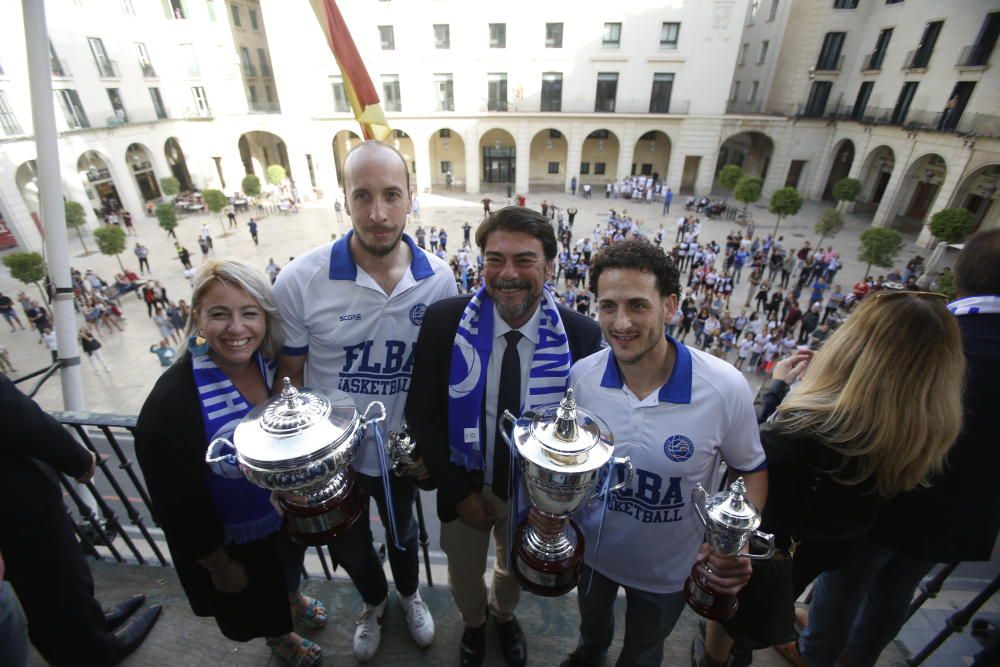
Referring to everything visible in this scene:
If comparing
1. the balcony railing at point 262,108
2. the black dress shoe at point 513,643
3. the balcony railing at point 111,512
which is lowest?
the black dress shoe at point 513,643

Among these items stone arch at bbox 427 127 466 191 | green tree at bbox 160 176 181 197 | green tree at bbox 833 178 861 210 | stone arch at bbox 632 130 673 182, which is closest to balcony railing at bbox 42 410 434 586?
green tree at bbox 833 178 861 210

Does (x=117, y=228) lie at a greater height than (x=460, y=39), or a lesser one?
lesser

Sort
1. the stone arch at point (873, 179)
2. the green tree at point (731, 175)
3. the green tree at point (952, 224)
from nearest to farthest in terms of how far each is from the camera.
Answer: the green tree at point (952, 224)
the green tree at point (731, 175)
the stone arch at point (873, 179)

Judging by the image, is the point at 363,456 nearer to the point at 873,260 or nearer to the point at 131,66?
the point at 873,260

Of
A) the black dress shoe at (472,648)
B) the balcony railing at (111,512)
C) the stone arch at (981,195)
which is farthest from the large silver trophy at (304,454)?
the stone arch at (981,195)

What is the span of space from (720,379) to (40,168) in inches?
237

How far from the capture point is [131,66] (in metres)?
27.5

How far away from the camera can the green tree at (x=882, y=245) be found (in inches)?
614

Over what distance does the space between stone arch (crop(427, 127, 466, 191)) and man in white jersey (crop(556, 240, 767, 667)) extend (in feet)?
113

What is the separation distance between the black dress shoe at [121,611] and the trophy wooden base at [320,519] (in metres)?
1.78

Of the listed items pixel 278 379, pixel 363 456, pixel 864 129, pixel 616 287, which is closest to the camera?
pixel 616 287

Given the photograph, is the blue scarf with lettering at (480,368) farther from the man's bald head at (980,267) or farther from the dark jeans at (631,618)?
the man's bald head at (980,267)

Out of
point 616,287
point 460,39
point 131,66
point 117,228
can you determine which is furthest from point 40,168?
point 131,66

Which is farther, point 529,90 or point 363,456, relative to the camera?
point 529,90
